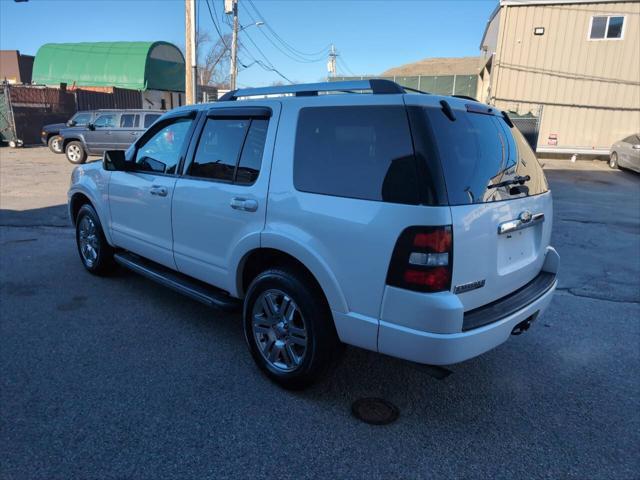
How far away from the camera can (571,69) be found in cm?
1834

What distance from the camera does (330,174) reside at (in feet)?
9.27

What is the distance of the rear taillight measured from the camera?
2.39 m

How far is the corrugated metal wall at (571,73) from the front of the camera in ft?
58.6

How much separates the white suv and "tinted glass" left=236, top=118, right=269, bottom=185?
12mm

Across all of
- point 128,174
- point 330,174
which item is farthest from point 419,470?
point 128,174

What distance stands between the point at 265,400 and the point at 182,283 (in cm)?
139

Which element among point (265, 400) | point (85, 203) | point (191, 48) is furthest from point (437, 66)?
point (265, 400)

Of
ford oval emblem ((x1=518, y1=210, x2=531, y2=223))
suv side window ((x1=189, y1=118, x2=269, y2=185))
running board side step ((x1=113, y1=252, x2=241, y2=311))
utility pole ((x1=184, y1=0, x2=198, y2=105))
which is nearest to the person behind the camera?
ford oval emblem ((x1=518, y1=210, x2=531, y2=223))

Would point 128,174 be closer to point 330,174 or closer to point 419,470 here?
point 330,174

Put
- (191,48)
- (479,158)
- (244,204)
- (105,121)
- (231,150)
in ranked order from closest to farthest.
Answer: (479,158) < (244,204) < (231,150) < (191,48) < (105,121)

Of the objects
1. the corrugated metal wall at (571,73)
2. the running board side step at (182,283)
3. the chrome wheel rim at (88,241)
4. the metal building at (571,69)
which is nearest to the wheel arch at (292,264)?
the running board side step at (182,283)

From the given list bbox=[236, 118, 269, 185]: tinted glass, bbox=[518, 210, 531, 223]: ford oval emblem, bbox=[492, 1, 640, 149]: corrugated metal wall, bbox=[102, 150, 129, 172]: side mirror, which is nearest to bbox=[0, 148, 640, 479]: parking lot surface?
bbox=[518, 210, 531, 223]: ford oval emblem

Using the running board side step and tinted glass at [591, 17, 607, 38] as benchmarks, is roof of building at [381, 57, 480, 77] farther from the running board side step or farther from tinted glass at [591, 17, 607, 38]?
the running board side step

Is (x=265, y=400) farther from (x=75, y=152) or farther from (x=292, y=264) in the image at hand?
(x=75, y=152)
